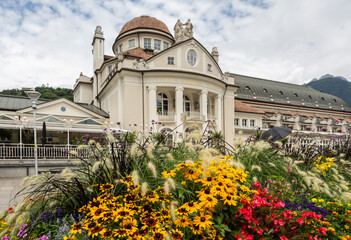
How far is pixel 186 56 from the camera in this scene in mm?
26531

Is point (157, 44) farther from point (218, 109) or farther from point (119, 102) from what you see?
point (119, 102)

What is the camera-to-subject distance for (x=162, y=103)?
1096 inches

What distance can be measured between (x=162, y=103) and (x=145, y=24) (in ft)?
53.6

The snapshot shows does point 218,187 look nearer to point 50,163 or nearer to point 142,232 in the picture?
point 142,232

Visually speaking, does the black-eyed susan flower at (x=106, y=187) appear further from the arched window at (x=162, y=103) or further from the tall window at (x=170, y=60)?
the tall window at (x=170, y=60)

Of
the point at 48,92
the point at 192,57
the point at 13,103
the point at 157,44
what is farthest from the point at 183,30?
the point at 48,92

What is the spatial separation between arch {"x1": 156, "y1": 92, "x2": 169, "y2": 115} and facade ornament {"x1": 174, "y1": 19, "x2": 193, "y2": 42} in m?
7.93

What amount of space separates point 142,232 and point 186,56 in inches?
1015

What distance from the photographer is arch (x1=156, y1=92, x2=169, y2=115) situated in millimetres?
27578

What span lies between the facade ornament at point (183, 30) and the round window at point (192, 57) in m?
3.64

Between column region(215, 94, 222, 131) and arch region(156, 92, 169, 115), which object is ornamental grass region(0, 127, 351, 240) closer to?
arch region(156, 92, 169, 115)

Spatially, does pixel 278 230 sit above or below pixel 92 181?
below

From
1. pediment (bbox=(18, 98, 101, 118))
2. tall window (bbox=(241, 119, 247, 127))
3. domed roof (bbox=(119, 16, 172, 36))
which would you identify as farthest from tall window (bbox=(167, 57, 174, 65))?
tall window (bbox=(241, 119, 247, 127))

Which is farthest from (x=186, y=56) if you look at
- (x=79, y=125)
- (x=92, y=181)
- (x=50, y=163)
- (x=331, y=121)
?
(x=331, y=121)
